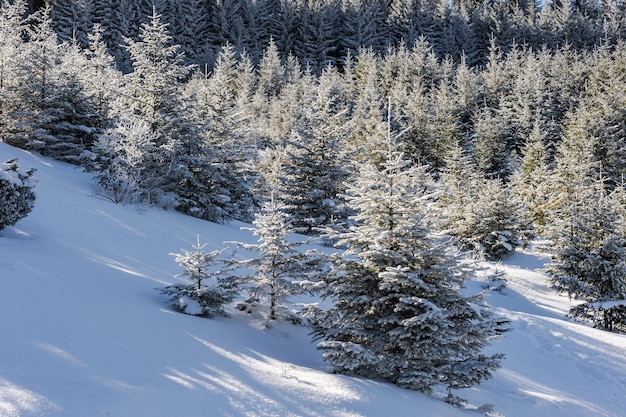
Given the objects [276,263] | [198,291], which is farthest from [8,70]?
[276,263]

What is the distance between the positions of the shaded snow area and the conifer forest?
793mm

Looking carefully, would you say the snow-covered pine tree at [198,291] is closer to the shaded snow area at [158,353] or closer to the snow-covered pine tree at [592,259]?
the shaded snow area at [158,353]

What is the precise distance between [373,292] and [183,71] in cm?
1471

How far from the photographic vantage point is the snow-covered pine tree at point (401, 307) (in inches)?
265

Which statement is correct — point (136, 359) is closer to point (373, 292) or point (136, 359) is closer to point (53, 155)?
point (373, 292)

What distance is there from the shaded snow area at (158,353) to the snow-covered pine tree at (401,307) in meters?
0.40

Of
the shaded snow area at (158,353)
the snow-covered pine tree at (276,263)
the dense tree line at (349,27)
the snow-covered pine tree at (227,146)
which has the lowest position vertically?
the shaded snow area at (158,353)

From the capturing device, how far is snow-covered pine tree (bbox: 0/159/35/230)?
873 cm


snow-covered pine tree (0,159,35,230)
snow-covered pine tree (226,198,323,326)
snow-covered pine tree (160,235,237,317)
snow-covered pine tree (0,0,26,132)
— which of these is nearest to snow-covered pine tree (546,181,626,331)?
snow-covered pine tree (226,198,323,326)

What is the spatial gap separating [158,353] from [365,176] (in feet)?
14.0

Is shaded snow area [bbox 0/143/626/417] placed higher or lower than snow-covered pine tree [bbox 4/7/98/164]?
lower

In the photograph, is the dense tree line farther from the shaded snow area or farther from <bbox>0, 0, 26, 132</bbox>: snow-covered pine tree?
the shaded snow area

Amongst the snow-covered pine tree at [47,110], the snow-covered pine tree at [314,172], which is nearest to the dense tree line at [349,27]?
the snow-covered pine tree at [47,110]

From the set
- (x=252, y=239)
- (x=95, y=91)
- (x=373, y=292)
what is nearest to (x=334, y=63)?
(x=95, y=91)
